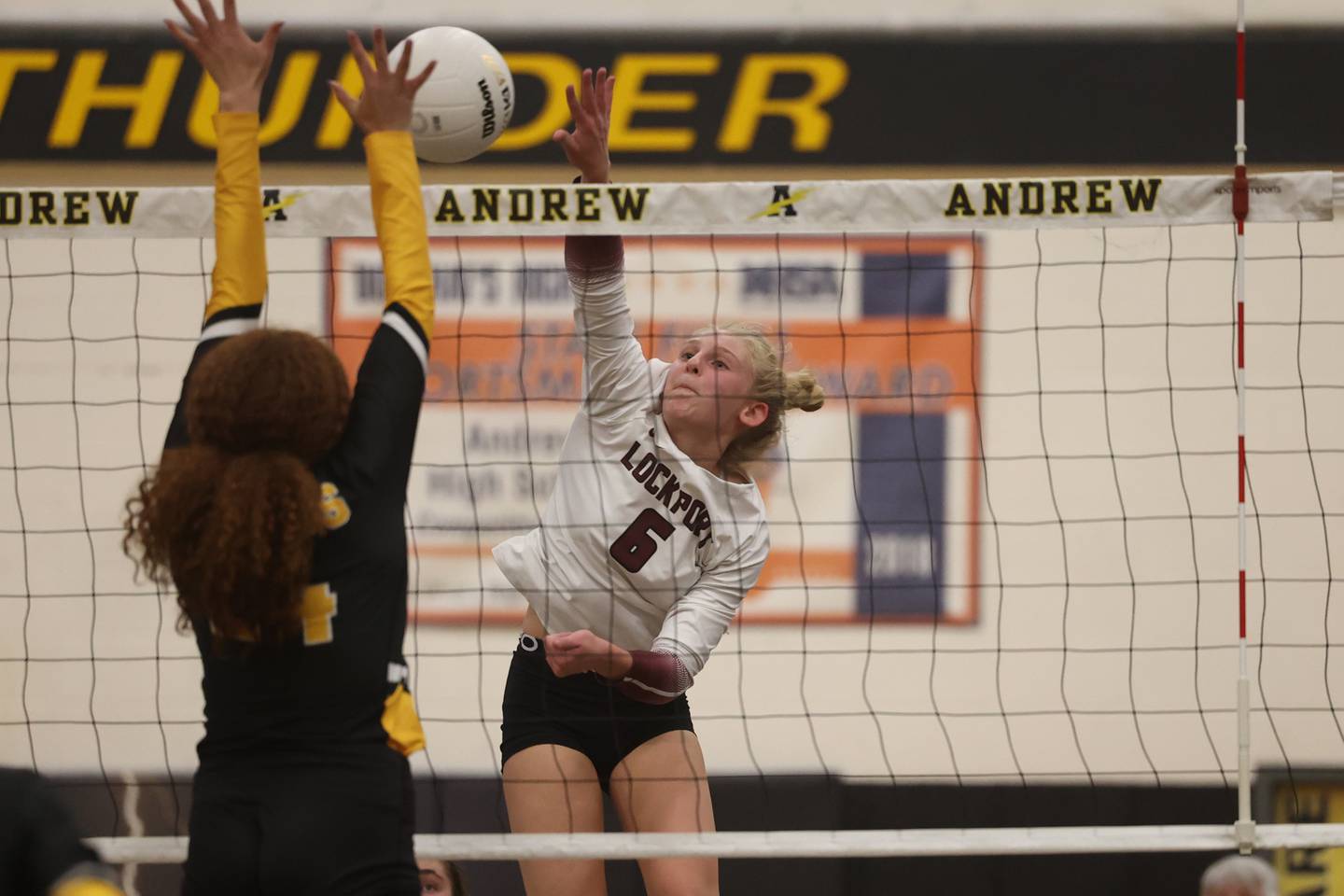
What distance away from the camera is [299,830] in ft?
7.67

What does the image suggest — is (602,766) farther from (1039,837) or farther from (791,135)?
(791,135)

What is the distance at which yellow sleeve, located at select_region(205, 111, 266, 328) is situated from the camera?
2.61m

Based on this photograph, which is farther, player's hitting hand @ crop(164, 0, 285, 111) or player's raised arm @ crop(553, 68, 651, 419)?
player's raised arm @ crop(553, 68, 651, 419)

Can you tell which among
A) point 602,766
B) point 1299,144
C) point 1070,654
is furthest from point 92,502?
point 1299,144

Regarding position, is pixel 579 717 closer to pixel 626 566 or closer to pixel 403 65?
pixel 626 566

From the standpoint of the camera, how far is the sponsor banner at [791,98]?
643 centimetres

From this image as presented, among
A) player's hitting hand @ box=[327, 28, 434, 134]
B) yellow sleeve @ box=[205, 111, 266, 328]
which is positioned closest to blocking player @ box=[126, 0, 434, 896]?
yellow sleeve @ box=[205, 111, 266, 328]

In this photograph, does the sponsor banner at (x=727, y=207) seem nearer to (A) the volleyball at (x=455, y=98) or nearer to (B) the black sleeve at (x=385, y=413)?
(A) the volleyball at (x=455, y=98)

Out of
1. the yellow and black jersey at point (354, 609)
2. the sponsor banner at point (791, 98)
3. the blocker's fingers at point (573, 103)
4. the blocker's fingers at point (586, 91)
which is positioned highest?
the sponsor banner at point (791, 98)

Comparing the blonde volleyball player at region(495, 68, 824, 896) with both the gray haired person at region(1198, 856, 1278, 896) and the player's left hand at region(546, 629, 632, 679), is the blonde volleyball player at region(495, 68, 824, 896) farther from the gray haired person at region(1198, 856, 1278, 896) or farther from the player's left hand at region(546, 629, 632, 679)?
the gray haired person at region(1198, 856, 1278, 896)

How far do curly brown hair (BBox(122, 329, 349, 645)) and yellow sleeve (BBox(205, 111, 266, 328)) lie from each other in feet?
0.75

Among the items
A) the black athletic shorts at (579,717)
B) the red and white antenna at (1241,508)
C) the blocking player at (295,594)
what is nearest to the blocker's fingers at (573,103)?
the blocking player at (295,594)

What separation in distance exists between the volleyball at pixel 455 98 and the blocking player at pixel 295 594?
46.6 inches

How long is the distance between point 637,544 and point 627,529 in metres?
0.04
